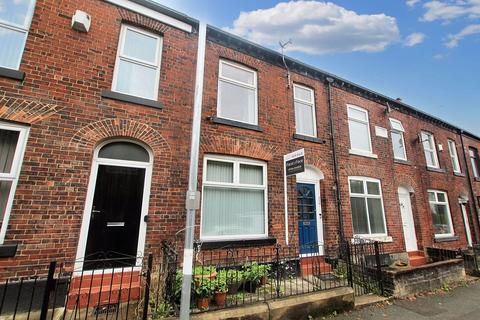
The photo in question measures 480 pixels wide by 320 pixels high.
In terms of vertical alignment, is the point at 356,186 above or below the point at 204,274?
above

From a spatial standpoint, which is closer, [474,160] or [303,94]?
[303,94]

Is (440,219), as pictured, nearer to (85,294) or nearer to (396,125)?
(396,125)

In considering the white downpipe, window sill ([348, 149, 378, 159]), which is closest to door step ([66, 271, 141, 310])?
the white downpipe

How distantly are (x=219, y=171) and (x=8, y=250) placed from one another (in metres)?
4.21

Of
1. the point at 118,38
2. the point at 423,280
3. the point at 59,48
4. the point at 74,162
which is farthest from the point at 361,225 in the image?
the point at 59,48

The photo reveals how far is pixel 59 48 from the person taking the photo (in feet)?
16.7

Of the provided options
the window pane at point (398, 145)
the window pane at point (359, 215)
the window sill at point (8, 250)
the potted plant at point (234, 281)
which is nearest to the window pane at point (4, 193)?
the window sill at point (8, 250)

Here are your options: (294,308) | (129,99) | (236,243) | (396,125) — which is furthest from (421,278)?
(129,99)

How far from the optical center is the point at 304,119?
28.0ft

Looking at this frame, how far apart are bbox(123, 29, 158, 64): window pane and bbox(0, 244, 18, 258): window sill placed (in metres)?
4.48

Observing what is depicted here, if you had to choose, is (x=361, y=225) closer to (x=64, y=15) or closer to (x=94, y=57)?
(x=94, y=57)

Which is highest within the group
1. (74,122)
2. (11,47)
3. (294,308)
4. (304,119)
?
(304,119)

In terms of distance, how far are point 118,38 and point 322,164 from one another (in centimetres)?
673

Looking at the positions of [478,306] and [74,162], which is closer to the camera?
[74,162]
